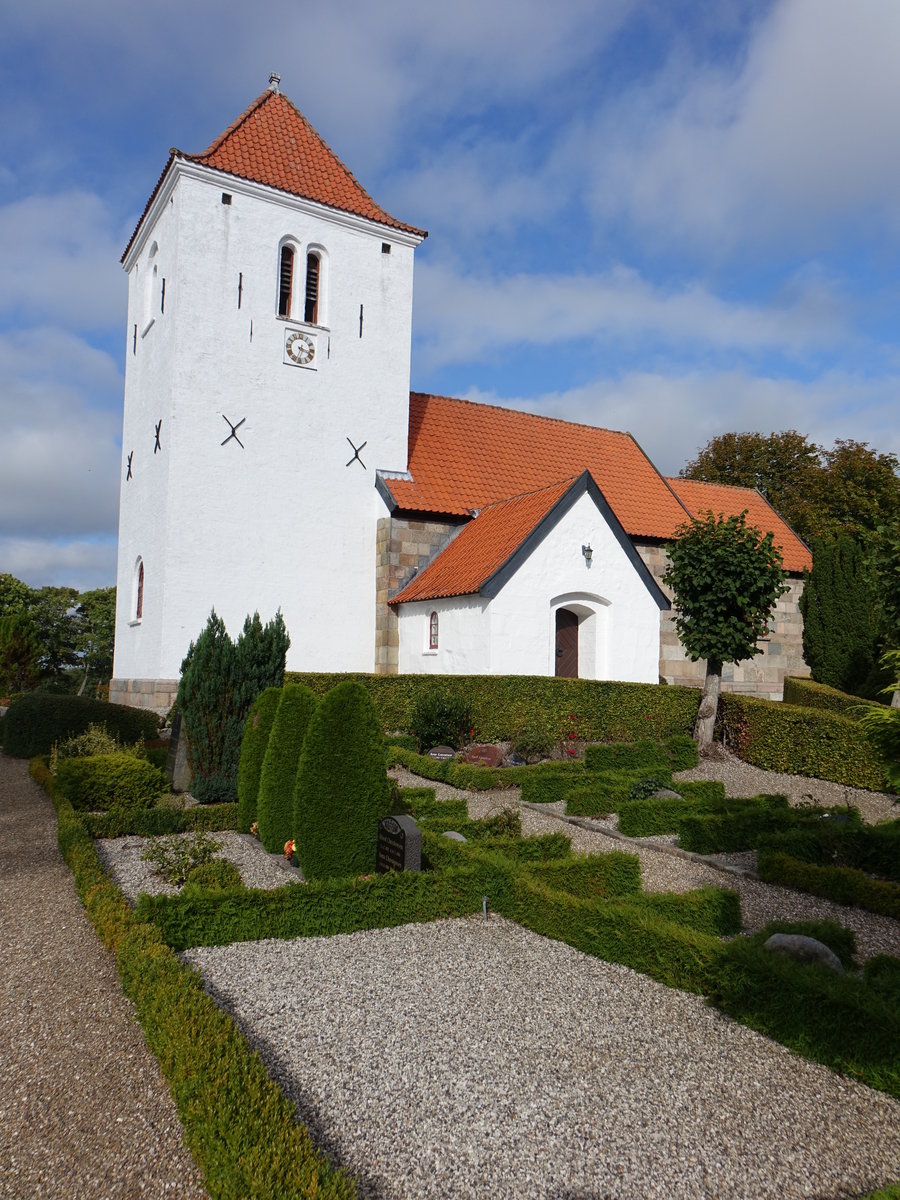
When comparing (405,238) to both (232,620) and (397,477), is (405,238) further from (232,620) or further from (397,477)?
(232,620)

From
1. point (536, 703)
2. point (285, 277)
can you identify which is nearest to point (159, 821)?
point (536, 703)

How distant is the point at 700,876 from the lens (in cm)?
704

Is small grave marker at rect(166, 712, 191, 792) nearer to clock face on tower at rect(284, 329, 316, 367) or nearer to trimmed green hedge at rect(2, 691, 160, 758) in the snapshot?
trimmed green hedge at rect(2, 691, 160, 758)

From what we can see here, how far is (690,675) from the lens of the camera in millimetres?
19141

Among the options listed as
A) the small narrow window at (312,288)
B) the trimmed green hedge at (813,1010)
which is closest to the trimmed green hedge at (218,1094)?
the trimmed green hedge at (813,1010)

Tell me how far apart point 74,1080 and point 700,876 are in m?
5.15

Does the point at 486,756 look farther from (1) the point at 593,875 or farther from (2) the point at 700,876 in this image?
(1) the point at 593,875

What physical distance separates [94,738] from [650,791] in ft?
24.9

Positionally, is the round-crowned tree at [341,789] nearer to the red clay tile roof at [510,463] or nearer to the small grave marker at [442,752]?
the small grave marker at [442,752]

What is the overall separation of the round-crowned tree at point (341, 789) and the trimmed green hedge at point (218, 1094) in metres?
1.86

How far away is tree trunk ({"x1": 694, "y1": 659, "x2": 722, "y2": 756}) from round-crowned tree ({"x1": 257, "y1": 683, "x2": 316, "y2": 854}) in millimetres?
8504

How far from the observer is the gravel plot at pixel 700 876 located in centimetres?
582

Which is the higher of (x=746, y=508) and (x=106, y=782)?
(x=746, y=508)

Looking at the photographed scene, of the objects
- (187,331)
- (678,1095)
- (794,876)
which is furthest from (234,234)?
(678,1095)
